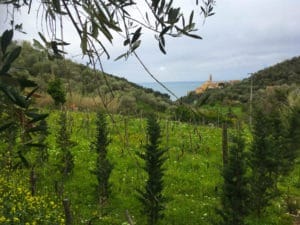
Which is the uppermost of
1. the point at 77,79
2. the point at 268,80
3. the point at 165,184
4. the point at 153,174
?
the point at 268,80

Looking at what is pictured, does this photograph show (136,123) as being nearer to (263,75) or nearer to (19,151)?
(19,151)

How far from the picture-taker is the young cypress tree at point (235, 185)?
364 inches

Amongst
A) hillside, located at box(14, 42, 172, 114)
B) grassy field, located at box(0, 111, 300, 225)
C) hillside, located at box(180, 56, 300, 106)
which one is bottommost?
grassy field, located at box(0, 111, 300, 225)

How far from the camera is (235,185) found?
943cm

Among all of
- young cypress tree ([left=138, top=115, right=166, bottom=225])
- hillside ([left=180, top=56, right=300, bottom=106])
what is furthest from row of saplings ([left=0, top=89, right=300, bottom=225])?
hillside ([left=180, top=56, right=300, bottom=106])

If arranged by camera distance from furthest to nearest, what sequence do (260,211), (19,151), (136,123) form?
(136,123) < (260,211) < (19,151)

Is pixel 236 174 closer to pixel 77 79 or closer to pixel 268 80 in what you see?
pixel 77 79

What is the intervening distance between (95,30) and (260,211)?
441 inches

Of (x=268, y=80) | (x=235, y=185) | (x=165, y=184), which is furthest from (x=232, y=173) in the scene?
(x=268, y=80)

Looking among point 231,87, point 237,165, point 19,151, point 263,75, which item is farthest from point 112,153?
point 263,75

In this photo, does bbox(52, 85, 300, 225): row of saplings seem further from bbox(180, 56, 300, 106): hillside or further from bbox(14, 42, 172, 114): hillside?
bbox(180, 56, 300, 106): hillside

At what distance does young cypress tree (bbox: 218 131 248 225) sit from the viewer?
924cm

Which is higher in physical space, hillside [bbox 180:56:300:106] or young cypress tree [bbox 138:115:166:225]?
hillside [bbox 180:56:300:106]

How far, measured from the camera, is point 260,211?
11.9 meters
